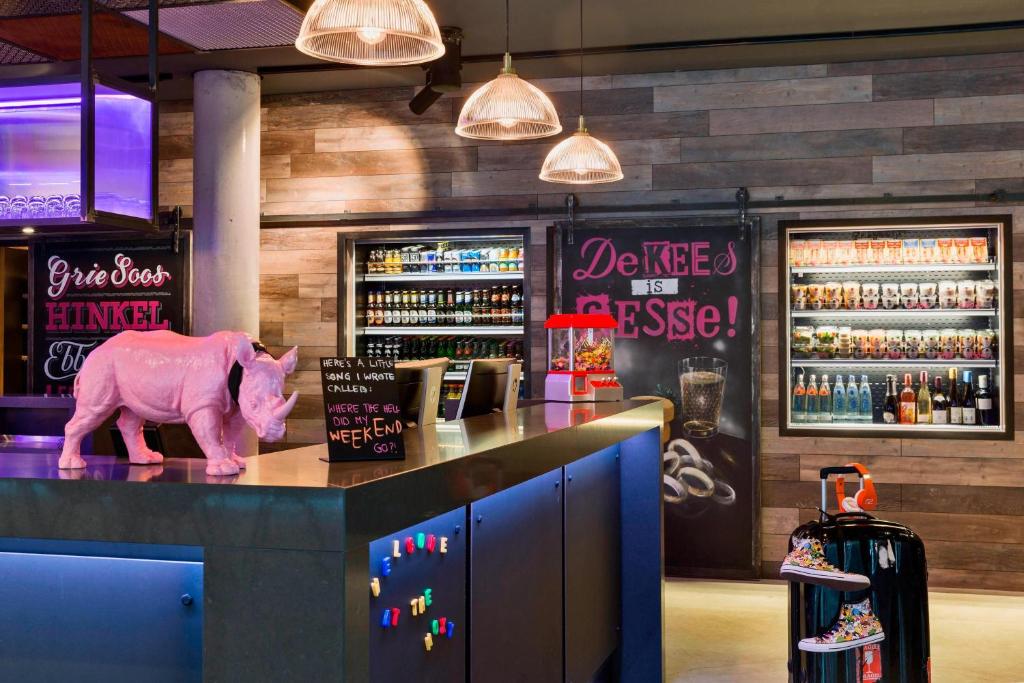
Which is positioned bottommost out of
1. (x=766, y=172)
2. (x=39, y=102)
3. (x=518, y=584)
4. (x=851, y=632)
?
(x=851, y=632)

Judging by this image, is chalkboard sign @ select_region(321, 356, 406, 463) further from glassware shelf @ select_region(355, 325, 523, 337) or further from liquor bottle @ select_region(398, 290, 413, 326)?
liquor bottle @ select_region(398, 290, 413, 326)

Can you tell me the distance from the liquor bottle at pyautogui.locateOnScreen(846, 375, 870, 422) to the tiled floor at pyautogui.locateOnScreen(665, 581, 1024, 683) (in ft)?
3.75

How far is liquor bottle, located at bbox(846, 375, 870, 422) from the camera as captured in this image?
6340 millimetres

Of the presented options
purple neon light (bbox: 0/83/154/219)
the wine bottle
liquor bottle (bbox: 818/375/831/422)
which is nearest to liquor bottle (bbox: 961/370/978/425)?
liquor bottle (bbox: 818/375/831/422)

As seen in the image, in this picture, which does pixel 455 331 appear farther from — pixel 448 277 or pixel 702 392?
pixel 702 392

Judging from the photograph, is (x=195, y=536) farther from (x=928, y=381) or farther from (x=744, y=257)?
(x=928, y=381)

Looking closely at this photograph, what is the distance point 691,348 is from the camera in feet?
20.9

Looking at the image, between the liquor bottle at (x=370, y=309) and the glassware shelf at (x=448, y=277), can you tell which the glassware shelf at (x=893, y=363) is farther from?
the liquor bottle at (x=370, y=309)

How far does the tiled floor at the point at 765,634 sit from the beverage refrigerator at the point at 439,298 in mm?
1924

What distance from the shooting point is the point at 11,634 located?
6.04 ft

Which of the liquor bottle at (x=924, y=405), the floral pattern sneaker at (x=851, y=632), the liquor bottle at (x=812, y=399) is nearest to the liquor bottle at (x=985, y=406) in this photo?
the liquor bottle at (x=924, y=405)

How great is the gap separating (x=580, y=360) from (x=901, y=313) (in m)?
2.59

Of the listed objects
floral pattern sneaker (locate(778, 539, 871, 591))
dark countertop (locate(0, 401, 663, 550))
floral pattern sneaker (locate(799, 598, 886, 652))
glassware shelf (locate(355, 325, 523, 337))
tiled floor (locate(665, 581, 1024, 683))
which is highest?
glassware shelf (locate(355, 325, 523, 337))

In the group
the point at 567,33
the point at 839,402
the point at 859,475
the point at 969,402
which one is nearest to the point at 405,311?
the point at 567,33
